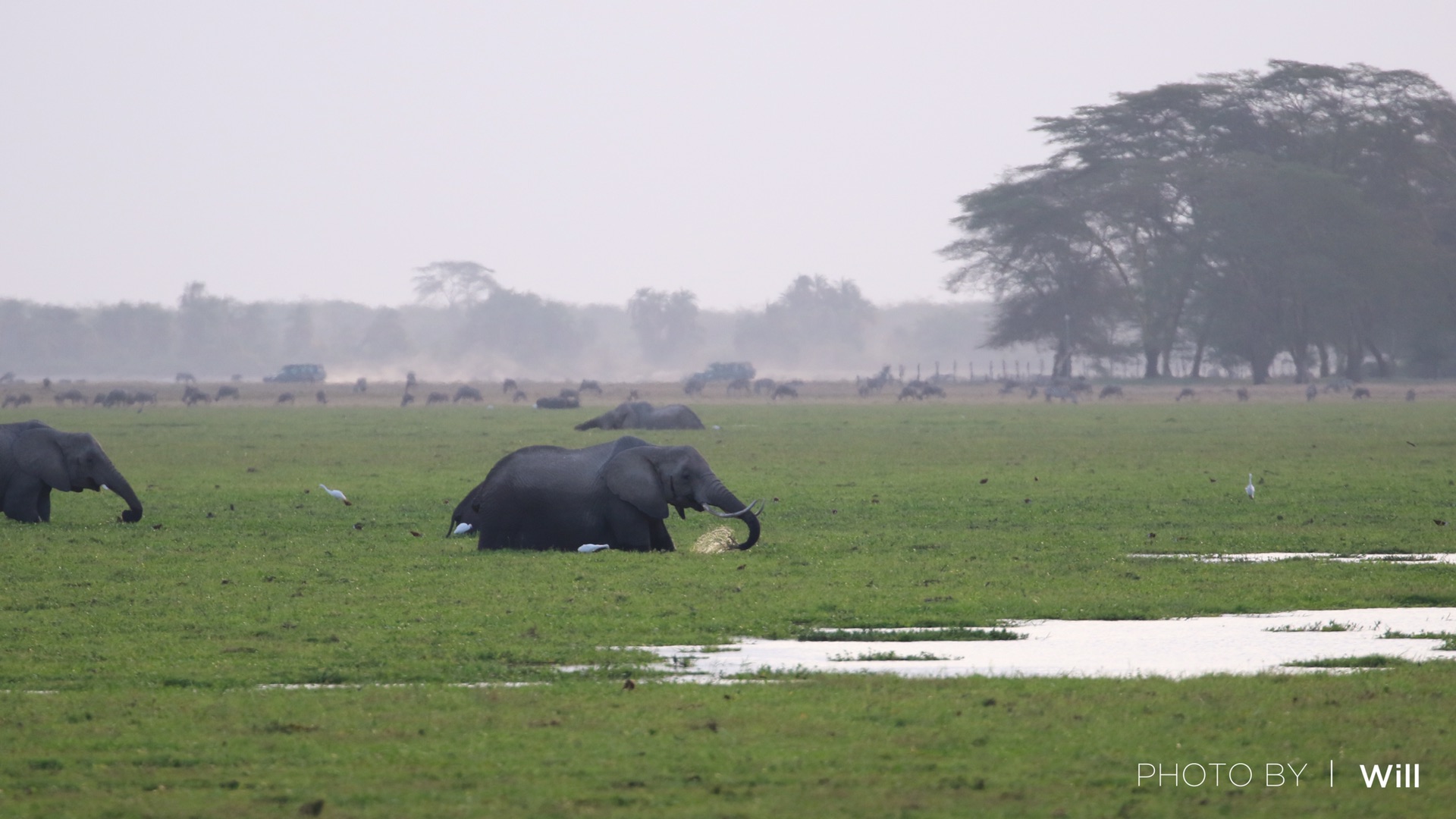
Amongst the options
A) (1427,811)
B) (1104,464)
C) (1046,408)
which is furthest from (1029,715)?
(1046,408)

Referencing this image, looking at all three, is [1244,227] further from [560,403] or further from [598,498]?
[598,498]

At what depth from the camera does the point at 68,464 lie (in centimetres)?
1973

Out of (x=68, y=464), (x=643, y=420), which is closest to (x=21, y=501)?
(x=68, y=464)

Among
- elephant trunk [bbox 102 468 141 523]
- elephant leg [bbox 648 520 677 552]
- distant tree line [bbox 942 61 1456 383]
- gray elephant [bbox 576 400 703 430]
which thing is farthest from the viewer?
distant tree line [bbox 942 61 1456 383]

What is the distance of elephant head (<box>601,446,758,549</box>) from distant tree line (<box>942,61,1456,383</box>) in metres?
78.2

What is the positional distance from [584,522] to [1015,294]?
8853cm

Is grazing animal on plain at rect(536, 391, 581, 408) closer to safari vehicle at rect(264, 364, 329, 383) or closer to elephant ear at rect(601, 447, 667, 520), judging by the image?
elephant ear at rect(601, 447, 667, 520)

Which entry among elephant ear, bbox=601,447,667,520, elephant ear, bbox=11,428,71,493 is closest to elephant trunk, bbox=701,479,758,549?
elephant ear, bbox=601,447,667,520

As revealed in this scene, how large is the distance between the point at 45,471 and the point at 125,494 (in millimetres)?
1058

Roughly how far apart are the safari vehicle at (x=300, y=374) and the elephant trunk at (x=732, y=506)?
117017mm

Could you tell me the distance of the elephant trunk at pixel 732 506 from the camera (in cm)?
1612

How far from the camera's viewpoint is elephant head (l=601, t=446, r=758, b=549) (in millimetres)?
16438

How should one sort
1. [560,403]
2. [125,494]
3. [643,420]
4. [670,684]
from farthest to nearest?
[560,403], [643,420], [125,494], [670,684]

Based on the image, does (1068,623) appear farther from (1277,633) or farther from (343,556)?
(343,556)
